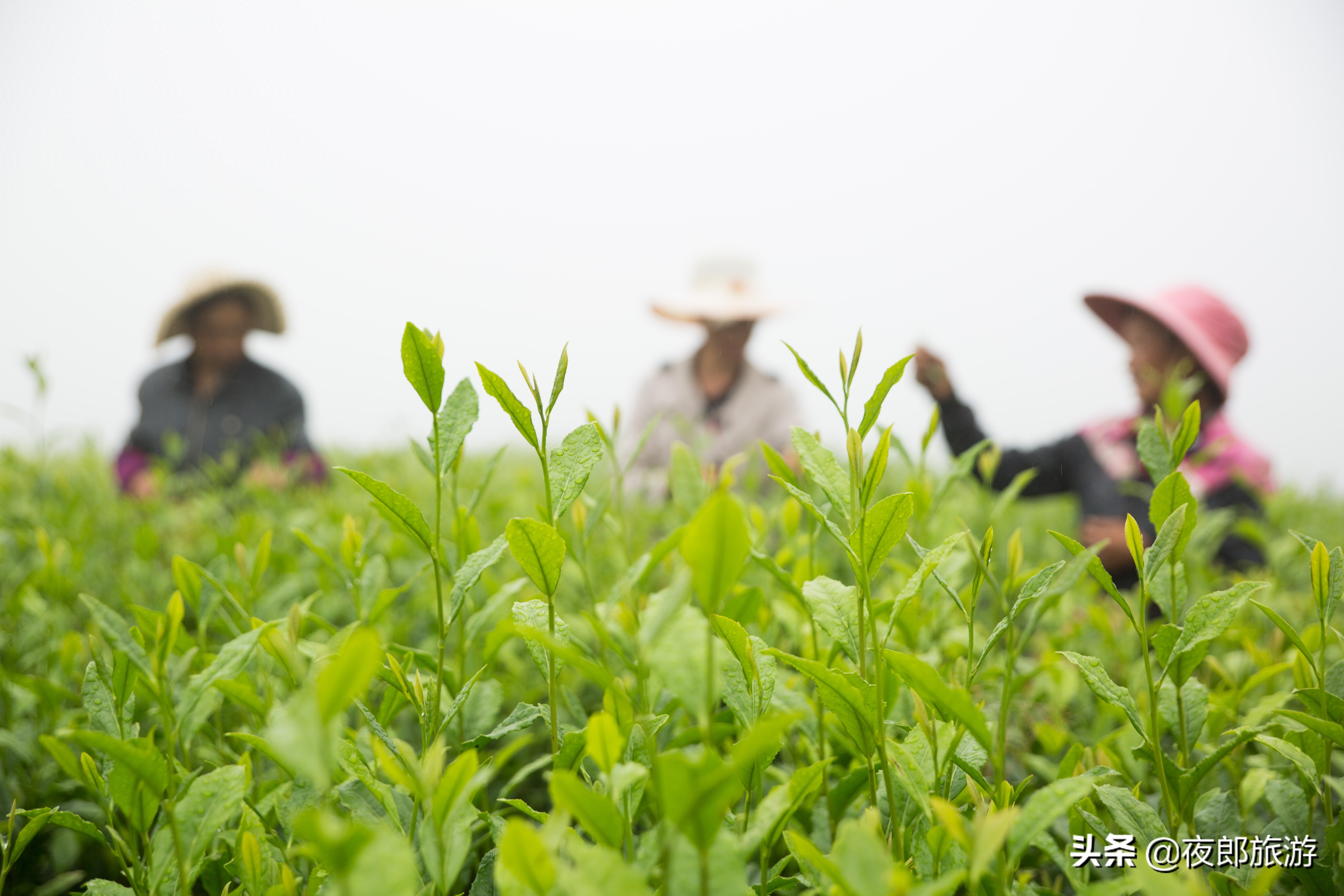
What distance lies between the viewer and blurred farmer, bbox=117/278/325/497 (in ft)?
13.8

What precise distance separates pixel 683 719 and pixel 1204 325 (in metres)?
3.11

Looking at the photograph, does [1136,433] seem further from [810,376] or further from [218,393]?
[218,393]

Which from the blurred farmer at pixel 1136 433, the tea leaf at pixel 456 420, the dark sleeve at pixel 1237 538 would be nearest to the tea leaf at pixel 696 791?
the tea leaf at pixel 456 420

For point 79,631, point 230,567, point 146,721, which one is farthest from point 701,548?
point 79,631

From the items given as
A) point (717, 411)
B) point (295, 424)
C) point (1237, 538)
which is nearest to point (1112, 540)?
point (1237, 538)

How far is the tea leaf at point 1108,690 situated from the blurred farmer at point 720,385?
3363mm

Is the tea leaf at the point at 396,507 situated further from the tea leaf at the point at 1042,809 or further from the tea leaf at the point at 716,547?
the tea leaf at the point at 1042,809

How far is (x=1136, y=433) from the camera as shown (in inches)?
97.4

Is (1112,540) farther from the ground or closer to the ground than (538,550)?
closer to the ground

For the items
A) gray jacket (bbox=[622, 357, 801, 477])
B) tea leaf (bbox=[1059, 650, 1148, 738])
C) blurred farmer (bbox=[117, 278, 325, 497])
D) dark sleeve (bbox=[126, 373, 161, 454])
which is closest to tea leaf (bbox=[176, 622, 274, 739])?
tea leaf (bbox=[1059, 650, 1148, 738])

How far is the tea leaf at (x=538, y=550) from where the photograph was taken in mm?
593

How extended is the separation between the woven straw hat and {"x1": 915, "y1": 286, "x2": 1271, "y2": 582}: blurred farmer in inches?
171

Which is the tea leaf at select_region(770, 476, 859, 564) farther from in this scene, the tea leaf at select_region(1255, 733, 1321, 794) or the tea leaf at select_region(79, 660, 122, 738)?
the tea leaf at select_region(79, 660, 122, 738)

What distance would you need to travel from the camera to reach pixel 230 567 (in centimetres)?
133
